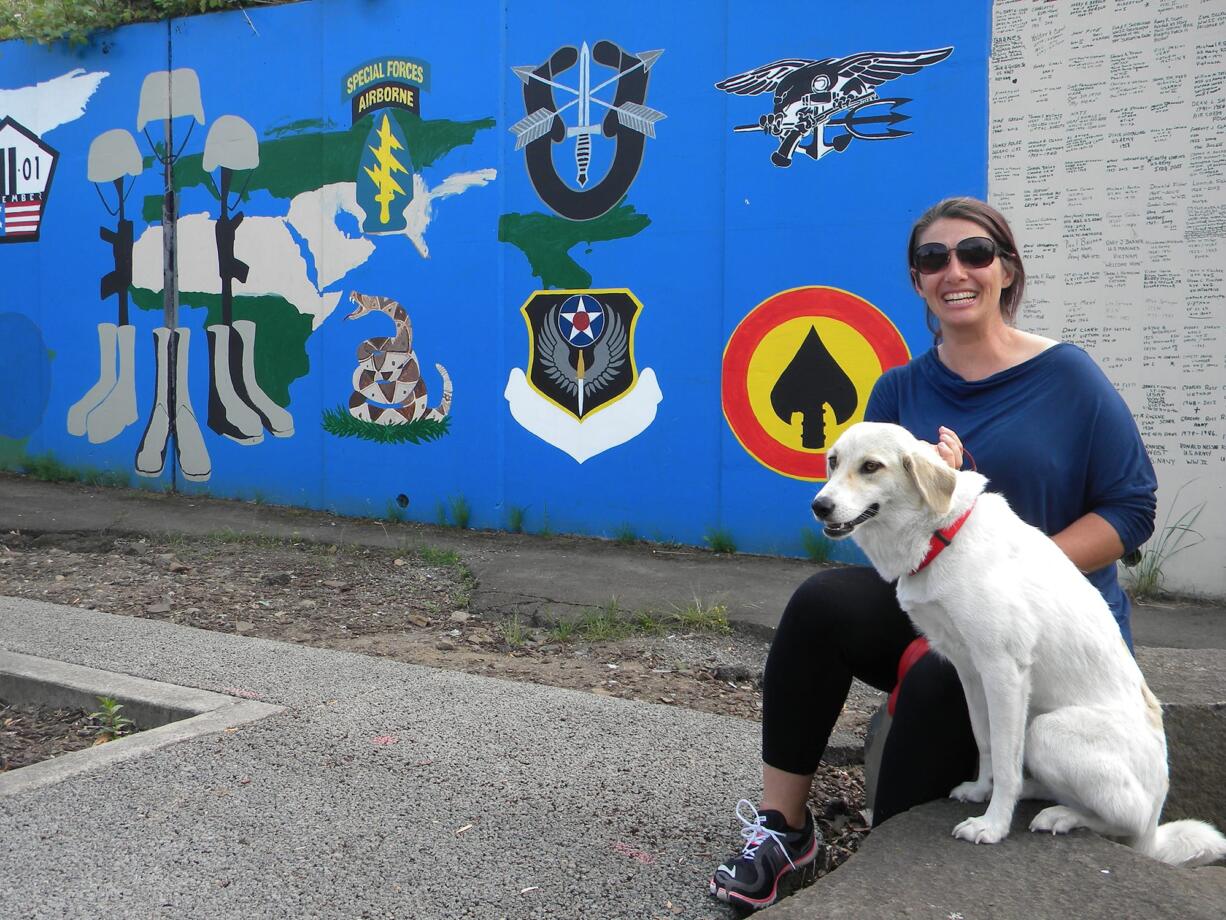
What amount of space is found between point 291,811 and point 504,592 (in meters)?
2.80

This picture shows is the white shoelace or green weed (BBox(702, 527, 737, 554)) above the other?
green weed (BBox(702, 527, 737, 554))

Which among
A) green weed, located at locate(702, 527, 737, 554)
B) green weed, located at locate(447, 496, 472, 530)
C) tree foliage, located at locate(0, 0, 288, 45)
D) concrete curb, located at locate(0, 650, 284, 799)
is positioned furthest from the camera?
tree foliage, located at locate(0, 0, 288, 45)

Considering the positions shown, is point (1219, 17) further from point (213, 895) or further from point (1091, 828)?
point (213, 895)

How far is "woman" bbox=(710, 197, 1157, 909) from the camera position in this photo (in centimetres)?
239

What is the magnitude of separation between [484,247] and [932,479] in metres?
5.70

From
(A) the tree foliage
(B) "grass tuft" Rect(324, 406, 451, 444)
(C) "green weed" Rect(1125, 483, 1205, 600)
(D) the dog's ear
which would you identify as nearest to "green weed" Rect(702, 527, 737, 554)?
(B) "grass tuft" Rect(324, 406, 451, 444)

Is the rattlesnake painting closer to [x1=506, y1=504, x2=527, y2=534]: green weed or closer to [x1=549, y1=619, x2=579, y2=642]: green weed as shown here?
[x1=506, y1=504, x2=527, y2=534]: green weed

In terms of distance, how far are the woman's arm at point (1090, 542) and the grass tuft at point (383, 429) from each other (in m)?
5.62

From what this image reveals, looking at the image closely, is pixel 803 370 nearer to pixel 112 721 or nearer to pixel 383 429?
pixel 383 429

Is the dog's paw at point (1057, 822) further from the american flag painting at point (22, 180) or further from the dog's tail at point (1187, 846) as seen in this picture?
the american flag painting at point (22, 180)

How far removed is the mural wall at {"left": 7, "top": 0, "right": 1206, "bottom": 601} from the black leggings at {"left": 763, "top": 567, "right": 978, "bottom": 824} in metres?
3.87

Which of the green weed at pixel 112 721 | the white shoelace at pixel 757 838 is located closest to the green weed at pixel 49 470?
the green weed at pixel 112 721

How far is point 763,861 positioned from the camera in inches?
95.6

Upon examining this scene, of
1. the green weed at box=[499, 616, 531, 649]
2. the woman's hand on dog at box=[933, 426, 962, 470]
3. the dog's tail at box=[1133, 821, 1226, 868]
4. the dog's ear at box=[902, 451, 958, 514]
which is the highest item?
the woman's hand on dog at box=[933, 426, 962, 470]
